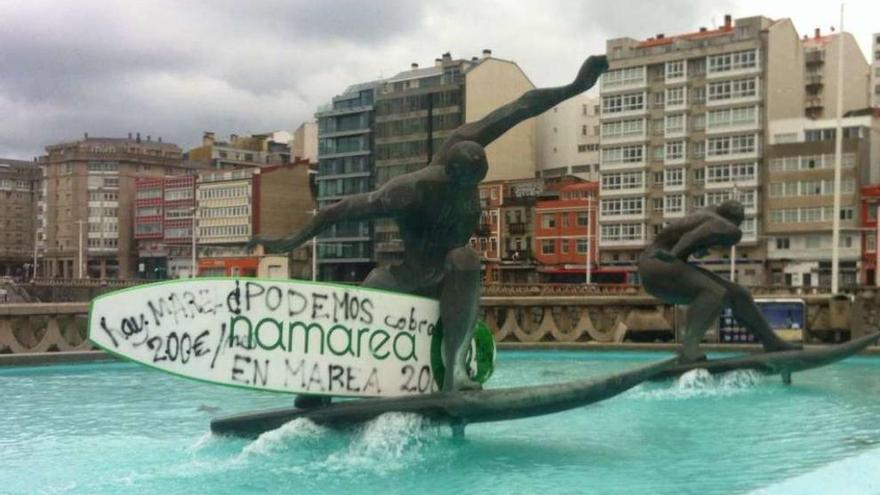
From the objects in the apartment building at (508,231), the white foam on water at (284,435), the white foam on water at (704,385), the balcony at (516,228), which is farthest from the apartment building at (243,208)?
the white foam on water at (284,435)

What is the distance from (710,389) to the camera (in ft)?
44.9

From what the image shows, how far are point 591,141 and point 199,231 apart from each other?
41137 mm

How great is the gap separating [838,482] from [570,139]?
87227 millimetres

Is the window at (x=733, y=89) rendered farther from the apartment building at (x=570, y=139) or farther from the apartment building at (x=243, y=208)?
the apartment building at (x=243, y=208)

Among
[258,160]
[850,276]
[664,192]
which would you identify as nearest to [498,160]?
[664,192]

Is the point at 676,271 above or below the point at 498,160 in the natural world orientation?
below

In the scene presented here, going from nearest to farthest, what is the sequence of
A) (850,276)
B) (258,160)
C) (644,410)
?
(644,410) < (850,276) < (258,160)

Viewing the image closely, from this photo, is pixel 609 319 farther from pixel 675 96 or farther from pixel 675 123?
pixel 675 96

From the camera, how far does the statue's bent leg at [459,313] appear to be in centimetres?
885

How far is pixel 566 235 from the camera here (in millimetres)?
81375

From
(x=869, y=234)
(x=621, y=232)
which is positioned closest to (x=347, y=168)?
(x=621, y=232)

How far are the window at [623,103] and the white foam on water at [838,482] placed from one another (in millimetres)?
75976

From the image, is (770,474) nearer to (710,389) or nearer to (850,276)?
(710,389)

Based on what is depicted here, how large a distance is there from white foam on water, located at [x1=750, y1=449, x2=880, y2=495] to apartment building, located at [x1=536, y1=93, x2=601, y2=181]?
84.3 metres
